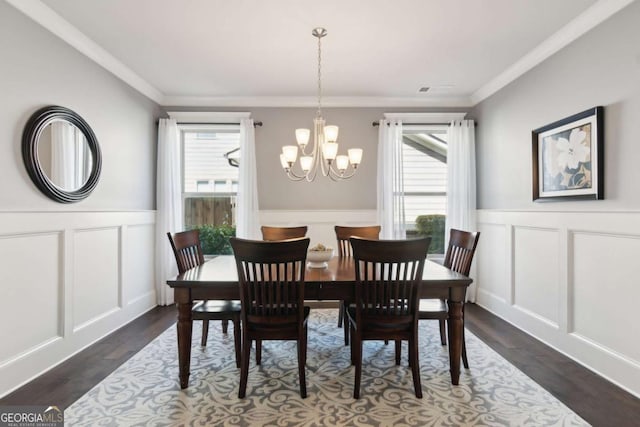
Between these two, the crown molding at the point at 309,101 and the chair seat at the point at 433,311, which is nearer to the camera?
the chair seat at the point at 433,311

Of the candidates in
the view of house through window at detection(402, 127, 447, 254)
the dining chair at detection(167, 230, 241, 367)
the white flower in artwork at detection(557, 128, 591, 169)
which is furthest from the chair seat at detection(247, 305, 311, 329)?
the view of house through window at detection(402, 127, 447, 254)

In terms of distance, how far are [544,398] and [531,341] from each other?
102 cm

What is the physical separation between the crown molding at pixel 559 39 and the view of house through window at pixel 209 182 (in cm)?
309

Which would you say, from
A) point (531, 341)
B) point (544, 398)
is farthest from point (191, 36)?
point (531, 341)

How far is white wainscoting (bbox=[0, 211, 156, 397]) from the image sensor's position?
219 cm

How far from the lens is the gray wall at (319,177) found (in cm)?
428

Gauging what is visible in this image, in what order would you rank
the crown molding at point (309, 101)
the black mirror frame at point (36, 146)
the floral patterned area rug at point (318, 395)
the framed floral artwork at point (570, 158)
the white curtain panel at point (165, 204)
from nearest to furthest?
the floral patterned area rug at point (318, 395) < the black mirror frame at point (36, 146) < the framed floral artwork at point (570, 158) < the white curtain panel at point (165, 204) < the crown molding at point (309, 101)

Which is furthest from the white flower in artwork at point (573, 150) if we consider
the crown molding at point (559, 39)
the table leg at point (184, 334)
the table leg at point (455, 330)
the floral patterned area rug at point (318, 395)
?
the table leg at point (184, 334)

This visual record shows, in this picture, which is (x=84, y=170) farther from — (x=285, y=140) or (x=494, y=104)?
(x=494, y=104)

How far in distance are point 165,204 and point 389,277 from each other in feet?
10.2

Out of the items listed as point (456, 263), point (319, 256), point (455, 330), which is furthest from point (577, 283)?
point (319, 256)

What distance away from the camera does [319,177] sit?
4.34m

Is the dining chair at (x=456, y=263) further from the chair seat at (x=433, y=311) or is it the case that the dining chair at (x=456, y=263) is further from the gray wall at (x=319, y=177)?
the gray wall at (x=319, y=177)

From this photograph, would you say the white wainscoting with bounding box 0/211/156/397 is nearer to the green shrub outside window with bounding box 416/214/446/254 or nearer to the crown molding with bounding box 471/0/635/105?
the green shrub outside window with bounding box 416/214/446/254
